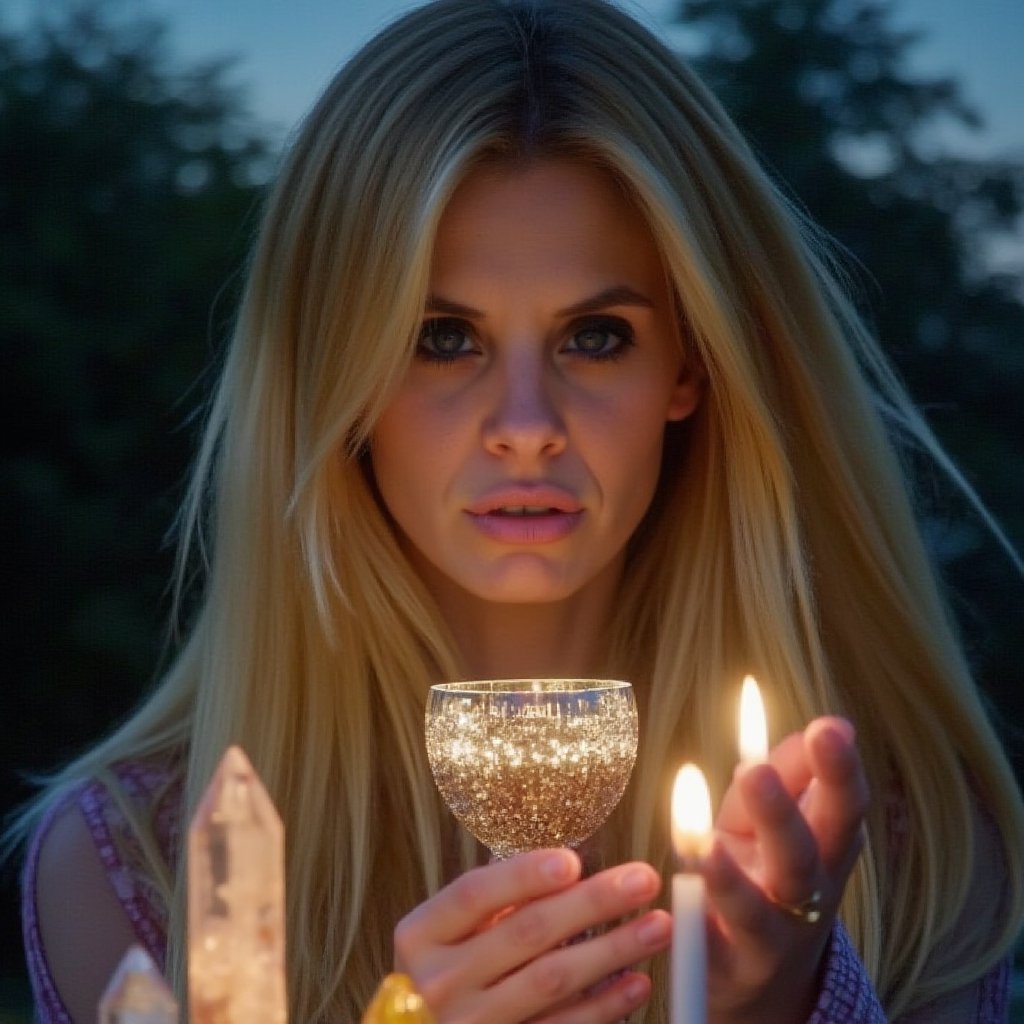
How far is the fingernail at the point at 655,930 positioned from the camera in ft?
3.61

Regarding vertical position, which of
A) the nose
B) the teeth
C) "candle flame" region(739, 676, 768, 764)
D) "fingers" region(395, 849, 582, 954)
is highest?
the nose

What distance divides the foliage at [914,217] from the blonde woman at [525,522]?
0.86m

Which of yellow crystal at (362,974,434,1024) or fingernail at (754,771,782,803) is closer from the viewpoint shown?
yellow crystal at (362,974,434,1024)

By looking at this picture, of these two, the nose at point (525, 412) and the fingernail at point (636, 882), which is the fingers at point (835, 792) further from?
the nose at point (525, 412)

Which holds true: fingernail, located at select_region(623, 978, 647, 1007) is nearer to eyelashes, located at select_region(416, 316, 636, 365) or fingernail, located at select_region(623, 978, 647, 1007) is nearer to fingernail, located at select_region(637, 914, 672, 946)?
fingernail, located at select_region(637, 914, 672, 946)

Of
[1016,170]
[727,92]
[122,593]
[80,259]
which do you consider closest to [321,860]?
[122,593]

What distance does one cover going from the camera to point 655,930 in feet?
3.64

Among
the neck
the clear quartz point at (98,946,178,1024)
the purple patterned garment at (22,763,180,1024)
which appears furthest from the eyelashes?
the clear quartz point at (98,946,178,1024)

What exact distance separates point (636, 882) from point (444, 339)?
1122 millimetres

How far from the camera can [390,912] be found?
2.34 m

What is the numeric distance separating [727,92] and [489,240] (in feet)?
4.78

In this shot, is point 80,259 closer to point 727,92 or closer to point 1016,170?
point 727,92

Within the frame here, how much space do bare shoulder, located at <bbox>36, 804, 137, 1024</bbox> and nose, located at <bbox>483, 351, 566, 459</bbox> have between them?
36.2 inches

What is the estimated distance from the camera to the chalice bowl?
4.99 feet
